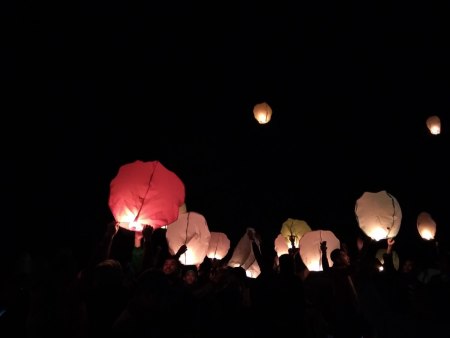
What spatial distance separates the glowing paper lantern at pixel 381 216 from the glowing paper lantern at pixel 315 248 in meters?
0.59

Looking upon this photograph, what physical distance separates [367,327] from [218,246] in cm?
404

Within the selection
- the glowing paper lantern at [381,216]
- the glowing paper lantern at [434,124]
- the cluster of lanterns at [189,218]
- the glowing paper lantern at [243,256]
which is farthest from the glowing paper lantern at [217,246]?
the glowing paper lantern at [434,124]

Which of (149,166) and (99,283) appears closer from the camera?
(99,283)

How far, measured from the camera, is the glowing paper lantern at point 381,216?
4.95 m

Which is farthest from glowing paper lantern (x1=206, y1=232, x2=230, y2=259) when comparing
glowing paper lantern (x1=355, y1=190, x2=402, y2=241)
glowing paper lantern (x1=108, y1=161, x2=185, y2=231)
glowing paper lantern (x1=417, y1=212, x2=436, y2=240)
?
glowing paper lantern (x1=417, y1=212, x2=436, y2=240)

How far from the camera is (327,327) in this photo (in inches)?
155

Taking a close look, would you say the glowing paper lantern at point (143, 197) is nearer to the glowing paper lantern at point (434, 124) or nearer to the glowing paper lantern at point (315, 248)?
the glowing paper lantern at point (315, 248)

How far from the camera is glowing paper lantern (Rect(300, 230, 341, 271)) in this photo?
5.45 metres

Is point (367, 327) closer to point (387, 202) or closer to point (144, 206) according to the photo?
point (387, 202)

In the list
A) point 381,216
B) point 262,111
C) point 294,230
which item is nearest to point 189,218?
point 381,216

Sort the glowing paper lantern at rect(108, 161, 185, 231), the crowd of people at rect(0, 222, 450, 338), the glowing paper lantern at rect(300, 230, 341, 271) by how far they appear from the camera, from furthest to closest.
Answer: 1. the glowing paper lantern at rect(300, 230, 341, 271)
2. the glowing paper lantern at rect(108, 161, 185, 231)
3. the crowd of people at rect(0, 222, 450, 338)

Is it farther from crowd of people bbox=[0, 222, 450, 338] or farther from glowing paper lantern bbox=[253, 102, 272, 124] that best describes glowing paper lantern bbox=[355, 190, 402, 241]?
glowing paper lantern bbox=[253, 102, 272, 124]

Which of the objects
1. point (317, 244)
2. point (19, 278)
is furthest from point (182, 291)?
point (317, 244)

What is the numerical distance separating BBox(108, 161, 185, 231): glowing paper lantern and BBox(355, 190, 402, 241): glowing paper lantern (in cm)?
286
